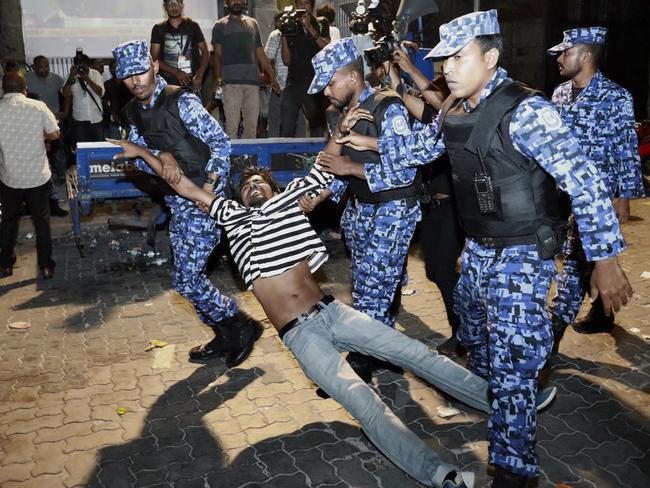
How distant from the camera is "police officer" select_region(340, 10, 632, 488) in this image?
2867mm

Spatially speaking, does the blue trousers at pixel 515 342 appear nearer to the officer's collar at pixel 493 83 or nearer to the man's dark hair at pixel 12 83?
the officer's collar at pixel 493 83

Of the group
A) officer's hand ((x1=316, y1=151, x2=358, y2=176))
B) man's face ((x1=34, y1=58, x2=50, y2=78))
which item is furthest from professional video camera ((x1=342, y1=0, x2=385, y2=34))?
man's face ((x1=34, y1=58, x2=50, y2=78))

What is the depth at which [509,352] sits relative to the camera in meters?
3.13

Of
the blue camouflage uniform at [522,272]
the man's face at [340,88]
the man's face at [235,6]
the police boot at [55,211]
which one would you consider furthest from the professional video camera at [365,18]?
the police boot at [55,211]

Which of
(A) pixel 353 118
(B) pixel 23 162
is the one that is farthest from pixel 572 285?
(B) pixel 23 162

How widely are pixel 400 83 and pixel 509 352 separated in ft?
9.90

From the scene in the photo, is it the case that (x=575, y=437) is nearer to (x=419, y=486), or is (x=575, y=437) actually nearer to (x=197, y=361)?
(x=419, y=486)

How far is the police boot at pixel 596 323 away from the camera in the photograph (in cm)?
548

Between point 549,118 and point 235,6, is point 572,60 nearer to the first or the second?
point 549,118

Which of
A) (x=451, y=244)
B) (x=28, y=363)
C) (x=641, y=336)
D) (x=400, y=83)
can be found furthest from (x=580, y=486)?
(x=28, y=363)

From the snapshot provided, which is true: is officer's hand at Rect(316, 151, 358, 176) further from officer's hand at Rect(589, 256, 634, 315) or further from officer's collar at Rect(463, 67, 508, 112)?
officer's hand at Rect(589, 256, 634, 315)

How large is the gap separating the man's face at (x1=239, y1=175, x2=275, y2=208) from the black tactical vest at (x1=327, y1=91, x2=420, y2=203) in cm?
66

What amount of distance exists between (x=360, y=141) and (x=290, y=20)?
5.46m

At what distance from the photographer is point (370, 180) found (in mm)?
4145
